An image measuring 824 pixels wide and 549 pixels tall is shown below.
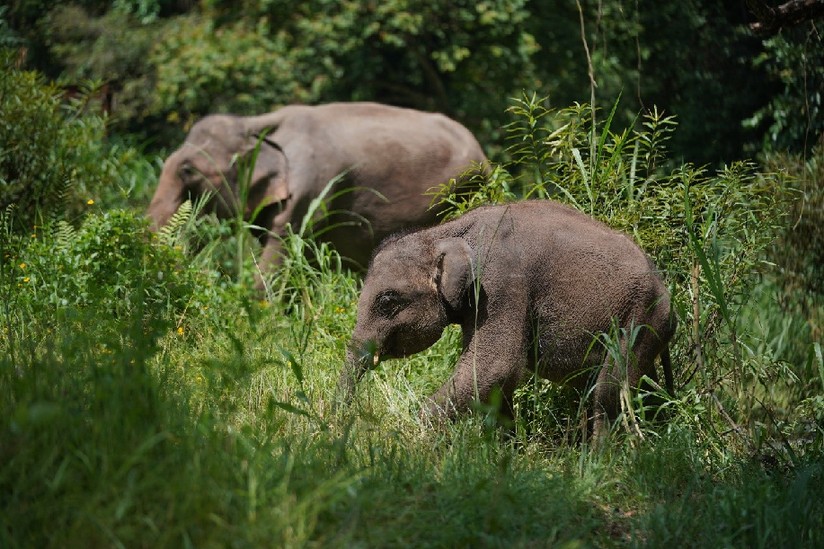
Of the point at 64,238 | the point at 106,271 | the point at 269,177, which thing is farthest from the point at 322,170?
the point at 106,271

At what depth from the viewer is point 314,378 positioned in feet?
19.5

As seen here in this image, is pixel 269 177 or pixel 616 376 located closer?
pixel 616 376

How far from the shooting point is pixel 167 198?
8.86m

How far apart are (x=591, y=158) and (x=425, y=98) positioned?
843 cm

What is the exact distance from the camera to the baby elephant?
5.28m

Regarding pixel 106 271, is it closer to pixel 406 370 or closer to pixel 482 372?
pixel 406 370

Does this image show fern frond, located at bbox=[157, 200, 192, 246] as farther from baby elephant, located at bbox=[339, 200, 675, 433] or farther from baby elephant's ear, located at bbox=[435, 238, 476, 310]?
baby elephant's ear, located at bbox=[435, 238, 476, 310]

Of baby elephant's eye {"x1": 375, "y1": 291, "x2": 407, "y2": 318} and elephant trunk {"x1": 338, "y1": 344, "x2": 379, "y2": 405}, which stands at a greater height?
baby elephant's eye {"x1": 375, "y1": 291, "x2": 407, "y2": 318}

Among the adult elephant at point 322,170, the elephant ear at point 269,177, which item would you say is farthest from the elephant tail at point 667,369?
the elephant ear at point 269,177

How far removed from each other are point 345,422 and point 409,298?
71cm

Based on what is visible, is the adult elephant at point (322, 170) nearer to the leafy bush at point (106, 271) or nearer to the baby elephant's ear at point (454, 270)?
the leafy bush at point (106, 271)

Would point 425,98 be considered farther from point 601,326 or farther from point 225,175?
point 601,326

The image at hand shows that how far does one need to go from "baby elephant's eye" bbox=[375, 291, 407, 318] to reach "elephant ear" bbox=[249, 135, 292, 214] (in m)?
3.55

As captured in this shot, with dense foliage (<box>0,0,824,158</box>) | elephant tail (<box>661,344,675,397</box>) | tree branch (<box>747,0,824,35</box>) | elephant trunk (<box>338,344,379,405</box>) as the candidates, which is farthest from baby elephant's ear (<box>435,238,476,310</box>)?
dense foliage (<box>0,0,824,158</box>)
